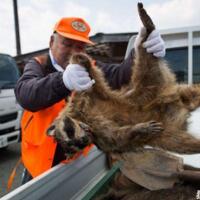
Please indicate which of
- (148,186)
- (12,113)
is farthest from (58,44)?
(12,113)

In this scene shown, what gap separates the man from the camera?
2438 mm

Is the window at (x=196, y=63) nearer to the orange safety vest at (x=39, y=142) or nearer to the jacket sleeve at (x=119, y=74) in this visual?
the jacket sleeve at (x=119, y=74)

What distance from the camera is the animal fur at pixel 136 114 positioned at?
7.08 feet

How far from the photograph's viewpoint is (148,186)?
2.57 meters

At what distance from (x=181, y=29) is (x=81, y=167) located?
2.40 m

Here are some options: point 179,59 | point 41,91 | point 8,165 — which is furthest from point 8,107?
point 41,91

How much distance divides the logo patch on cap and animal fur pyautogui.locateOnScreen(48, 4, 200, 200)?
591 millimetres

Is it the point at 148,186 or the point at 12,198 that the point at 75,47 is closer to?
the point at 148,186

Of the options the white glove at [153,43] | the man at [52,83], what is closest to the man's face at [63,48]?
the man at [52,83]

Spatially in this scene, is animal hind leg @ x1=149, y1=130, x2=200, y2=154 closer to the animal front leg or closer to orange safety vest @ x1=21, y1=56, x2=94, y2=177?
the animal front leg

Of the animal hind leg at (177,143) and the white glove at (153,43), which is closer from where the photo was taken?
the animal hind leg at (177,143)

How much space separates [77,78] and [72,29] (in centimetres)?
77

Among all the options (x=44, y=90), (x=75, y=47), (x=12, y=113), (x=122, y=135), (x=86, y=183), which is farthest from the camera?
(x=12, y=113)

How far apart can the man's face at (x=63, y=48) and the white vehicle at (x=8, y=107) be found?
4.96 meters
